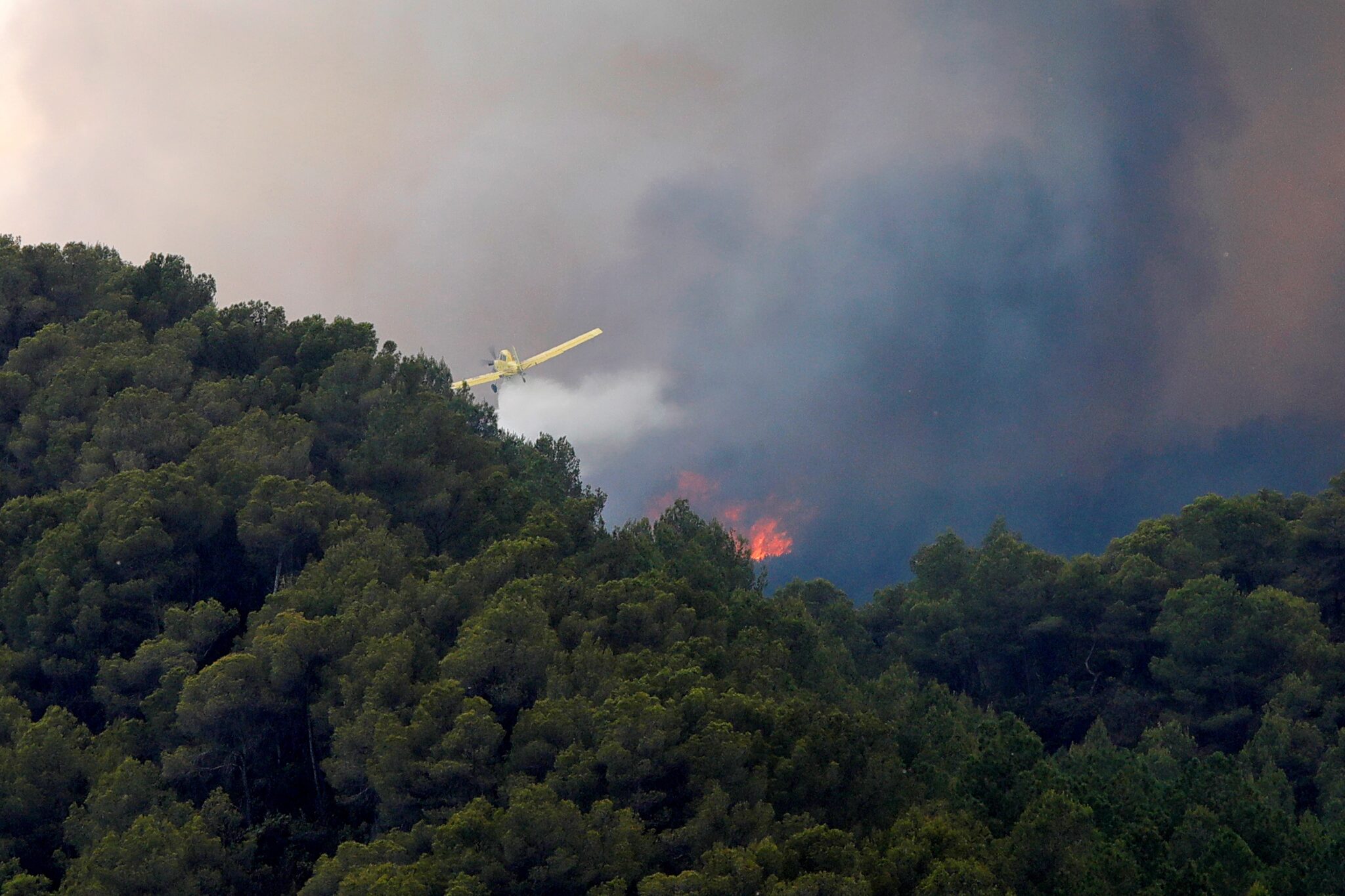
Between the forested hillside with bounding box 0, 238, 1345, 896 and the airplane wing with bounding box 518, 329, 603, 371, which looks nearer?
the forested hillside with bounding box 0, 238, 1345, 896

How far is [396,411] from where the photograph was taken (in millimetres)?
60562

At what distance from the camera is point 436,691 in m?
41.8

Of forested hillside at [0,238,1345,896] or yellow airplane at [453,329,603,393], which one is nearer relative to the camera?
forested hillside at [0,238,1345,896]

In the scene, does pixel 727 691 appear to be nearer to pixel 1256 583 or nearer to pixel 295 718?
pixel 295 718

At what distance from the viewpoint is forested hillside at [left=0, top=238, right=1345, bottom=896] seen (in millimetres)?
37344

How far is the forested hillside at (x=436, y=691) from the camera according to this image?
37.3 metres

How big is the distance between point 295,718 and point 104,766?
5394mm

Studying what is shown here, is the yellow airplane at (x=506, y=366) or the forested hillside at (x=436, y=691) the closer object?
the forested hillside at (x=436, y=691)

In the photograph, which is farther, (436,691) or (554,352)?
(554,352)

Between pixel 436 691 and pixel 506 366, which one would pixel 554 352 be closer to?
pixel 506 366

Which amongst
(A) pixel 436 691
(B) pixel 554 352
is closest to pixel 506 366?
(B) pixel 554 352

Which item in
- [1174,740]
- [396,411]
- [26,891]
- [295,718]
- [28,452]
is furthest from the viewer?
[1174,740]

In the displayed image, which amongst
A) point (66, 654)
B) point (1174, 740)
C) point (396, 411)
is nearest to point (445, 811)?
point (66, 654)

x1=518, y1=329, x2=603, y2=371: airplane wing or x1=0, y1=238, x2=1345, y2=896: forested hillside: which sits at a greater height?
x1=518, y1=329, x2=603, y2=371: airplane wing
